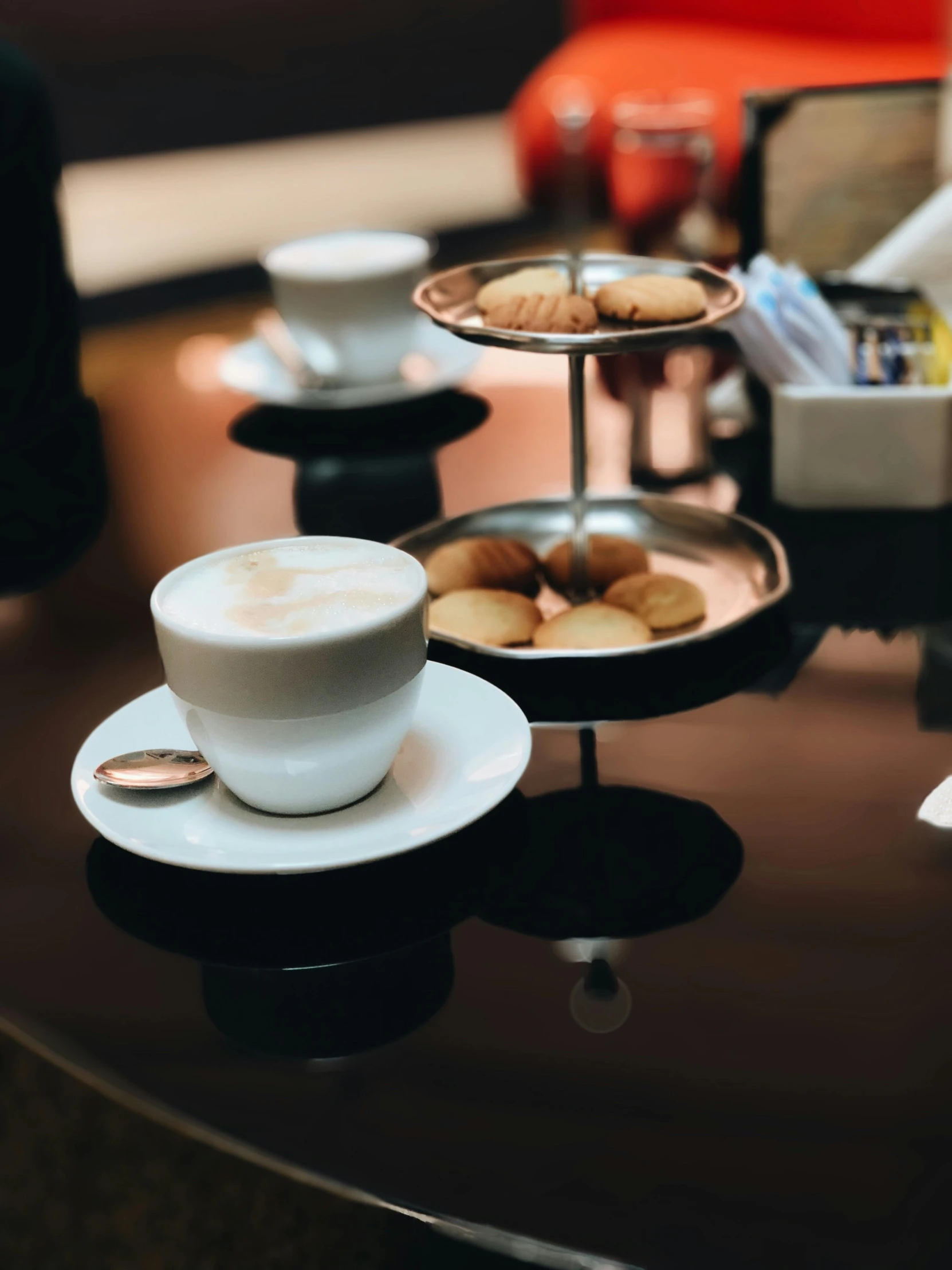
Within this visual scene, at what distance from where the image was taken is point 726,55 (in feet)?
7.36

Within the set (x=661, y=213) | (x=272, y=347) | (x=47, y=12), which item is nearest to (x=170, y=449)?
(x=272, y=347)

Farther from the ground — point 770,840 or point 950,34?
point 950,34

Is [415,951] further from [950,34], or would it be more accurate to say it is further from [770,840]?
[950,34]

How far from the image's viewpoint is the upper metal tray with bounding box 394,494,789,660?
572 millimetres

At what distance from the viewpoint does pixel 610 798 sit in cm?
46

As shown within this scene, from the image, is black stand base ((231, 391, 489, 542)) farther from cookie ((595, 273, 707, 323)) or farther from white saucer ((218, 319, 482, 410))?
cookie ((595, 273, 707, 323))

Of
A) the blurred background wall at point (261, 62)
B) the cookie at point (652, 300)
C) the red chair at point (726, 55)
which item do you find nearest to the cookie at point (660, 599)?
the cookie at point (652, 300)

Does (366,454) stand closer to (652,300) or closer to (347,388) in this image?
(347,388)

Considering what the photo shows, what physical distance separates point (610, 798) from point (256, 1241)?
497 mm

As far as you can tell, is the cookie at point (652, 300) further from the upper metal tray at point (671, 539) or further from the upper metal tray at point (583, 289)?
the upper metal tray at point (671, 539)

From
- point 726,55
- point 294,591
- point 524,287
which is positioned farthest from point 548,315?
point 726,55

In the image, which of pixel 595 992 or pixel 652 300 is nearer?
pixel 595 992

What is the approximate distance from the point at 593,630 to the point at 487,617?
0.04m

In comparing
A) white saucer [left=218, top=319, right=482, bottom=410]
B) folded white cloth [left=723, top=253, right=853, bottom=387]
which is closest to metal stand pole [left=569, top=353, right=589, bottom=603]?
folded white cloth [left=723, top=253, right=853, bottom=387]
